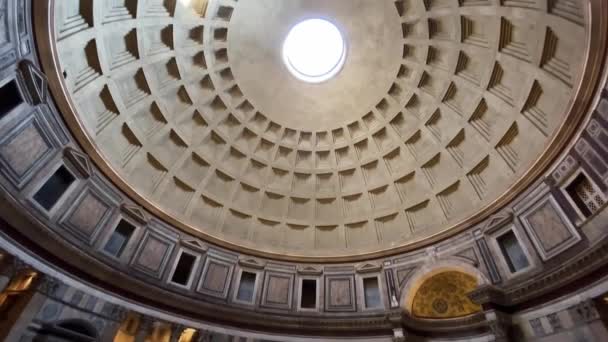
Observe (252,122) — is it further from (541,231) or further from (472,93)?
(541,231)

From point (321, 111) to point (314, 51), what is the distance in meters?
4.26

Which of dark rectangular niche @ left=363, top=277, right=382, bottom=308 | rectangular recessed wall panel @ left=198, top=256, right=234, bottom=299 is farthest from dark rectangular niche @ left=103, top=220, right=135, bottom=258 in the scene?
dark rectangular niche @ left=363, top=277, right=382, bottom=308

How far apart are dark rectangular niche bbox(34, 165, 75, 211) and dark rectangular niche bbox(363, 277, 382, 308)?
14.9 metres

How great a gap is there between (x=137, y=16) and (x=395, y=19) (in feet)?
41.9

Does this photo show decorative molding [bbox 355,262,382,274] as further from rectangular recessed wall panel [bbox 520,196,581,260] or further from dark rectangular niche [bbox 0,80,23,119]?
dark rectangular niche [bbox 0,80,23,119]

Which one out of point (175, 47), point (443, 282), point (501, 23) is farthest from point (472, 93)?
point (175, 47)

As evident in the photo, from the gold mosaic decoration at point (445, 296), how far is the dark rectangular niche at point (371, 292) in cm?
191

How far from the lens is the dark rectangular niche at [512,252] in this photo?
1386cm

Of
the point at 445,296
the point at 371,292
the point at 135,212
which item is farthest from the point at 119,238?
the point at 445,296

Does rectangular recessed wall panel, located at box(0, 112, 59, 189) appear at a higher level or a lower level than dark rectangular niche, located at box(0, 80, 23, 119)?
lower

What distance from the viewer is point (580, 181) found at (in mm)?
12328

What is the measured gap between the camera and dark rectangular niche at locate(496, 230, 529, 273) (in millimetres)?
13859

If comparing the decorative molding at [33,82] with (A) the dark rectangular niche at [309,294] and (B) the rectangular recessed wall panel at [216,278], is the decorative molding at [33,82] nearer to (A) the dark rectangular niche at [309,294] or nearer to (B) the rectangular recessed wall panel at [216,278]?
(B) the rectangular recessed wall panel at [216,278]

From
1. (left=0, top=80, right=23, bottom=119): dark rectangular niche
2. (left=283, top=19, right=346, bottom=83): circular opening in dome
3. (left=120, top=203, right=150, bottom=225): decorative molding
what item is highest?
(left=283, top=19, right=346, bottom=83): circular opening in dome
